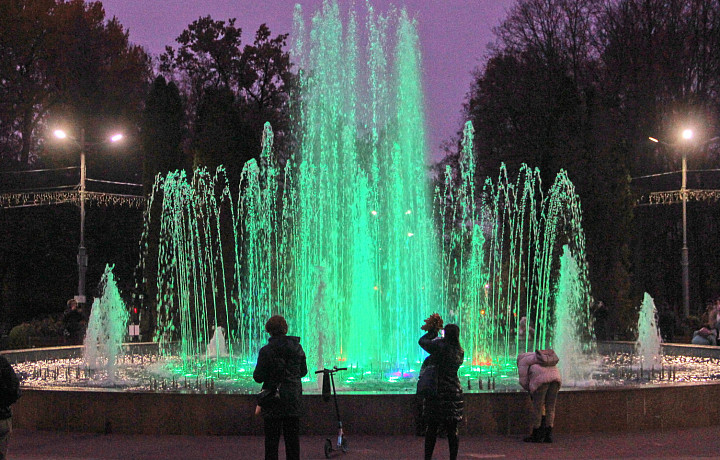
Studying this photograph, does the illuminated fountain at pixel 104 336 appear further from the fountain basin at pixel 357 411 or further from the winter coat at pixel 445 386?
the winter coat at pixel 445 386

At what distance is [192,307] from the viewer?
1225 inches

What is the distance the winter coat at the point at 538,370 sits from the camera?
10.3 m

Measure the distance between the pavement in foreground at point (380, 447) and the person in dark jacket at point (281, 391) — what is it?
165cm

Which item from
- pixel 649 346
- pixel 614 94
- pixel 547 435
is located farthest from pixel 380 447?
pixel 614 94

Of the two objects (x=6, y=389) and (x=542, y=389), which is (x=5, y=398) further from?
(x=542, y=389)

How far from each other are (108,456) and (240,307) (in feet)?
71.1

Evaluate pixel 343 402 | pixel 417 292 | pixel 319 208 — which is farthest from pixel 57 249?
pixel 343 402

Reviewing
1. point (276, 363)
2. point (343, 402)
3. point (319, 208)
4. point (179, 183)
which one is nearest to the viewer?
point (276, 363)

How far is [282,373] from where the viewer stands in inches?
313

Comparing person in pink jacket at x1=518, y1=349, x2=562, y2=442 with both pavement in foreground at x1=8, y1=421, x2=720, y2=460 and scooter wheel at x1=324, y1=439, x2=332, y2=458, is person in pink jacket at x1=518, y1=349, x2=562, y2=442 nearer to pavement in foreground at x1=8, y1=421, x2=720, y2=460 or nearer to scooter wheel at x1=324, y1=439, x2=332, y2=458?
pavement in foreground at x1=8, y1=421, x2=720, y2=460

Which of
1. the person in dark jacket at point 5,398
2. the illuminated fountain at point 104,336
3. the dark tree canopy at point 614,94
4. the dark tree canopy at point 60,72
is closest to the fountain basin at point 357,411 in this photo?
the person in dark jacket at point 5,398

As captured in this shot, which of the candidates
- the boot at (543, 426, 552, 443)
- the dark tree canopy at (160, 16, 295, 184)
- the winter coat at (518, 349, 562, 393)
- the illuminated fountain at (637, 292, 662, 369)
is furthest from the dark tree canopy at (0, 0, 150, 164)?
the boot at (543, 426, 552, 443)

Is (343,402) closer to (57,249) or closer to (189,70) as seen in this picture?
(57,249)

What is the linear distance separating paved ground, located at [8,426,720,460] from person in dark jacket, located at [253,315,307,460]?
5.46ft
